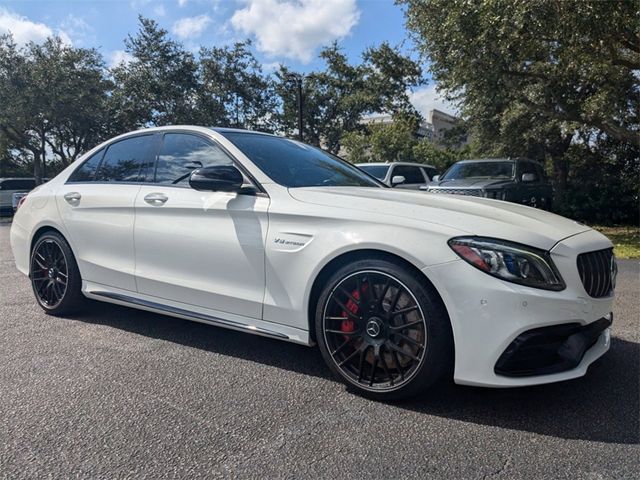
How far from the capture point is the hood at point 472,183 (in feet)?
35.3

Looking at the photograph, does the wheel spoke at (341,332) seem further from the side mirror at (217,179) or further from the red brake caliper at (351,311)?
the side mirror at (217,179)

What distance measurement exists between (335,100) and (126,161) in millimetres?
31401

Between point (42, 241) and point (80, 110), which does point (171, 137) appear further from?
point (80, 110)

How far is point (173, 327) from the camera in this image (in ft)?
13.6

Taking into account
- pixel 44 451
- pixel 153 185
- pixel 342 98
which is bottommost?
pixel 44 451

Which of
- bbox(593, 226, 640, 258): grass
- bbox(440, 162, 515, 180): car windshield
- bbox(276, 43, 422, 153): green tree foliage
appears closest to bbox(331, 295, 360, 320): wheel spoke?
bbox(593, 226, 640, 258): grass

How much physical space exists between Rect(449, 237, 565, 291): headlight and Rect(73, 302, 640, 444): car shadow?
706 millimetres

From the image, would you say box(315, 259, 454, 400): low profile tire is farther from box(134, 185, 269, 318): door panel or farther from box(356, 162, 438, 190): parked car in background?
box(356, 162, 438, 190): parked car in background

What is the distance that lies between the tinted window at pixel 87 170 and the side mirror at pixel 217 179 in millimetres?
1669

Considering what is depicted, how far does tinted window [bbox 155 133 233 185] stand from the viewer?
3574mm

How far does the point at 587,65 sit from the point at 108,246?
11.0 metres

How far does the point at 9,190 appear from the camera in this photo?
20.6 m

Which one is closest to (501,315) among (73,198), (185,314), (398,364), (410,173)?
(398,364)

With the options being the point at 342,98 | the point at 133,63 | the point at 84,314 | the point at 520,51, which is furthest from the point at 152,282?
the point at 342,98
